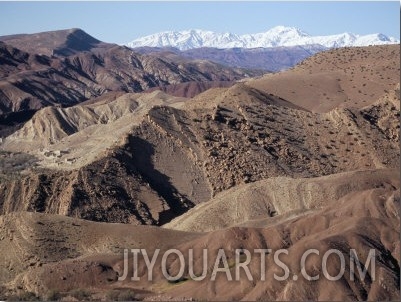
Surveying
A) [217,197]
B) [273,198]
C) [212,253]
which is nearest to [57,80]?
[217,197]

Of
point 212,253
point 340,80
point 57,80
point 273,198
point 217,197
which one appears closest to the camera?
point 212,253

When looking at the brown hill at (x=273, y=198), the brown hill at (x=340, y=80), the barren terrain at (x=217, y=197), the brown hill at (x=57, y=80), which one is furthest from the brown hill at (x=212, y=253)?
the brown hill at (x=57, y=80)

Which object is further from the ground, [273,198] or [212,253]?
[212,253]

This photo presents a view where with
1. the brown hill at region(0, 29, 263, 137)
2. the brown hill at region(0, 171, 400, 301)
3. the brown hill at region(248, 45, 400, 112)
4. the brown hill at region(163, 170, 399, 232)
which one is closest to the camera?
the brown hill at region(0, 171, 400, 301)

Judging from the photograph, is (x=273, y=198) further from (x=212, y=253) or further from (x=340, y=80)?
(x=340, y=80)

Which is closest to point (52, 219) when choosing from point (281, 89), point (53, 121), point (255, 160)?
point (255, 160)

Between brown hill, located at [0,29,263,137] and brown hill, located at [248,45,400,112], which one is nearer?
brown hill, located at [248,45,400,112]

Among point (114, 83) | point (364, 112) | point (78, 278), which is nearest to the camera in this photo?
point (78, 278)

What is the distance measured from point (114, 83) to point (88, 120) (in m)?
79.9

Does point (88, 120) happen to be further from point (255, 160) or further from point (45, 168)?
point (255, 160)

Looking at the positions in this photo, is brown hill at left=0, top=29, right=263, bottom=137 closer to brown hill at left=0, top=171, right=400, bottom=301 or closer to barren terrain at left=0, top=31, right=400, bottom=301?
barren terrain at left=0, top=31, right=400, bottom=301

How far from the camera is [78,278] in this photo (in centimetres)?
3662

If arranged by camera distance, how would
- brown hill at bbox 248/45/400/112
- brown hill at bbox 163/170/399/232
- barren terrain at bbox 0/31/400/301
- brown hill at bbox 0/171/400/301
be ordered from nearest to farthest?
1. brown hill at bbox 0/171/400/301
2. barren terrain at bbox 0/31/400/301
3. brown hill at bbox 163/170/399/232
4. brown hill at bbox 248/45/400/112

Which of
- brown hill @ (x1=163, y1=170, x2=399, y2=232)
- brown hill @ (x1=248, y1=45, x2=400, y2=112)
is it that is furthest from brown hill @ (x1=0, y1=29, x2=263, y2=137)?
brown hill @ (x1=163, y1=170, x2=399, y2=232)
